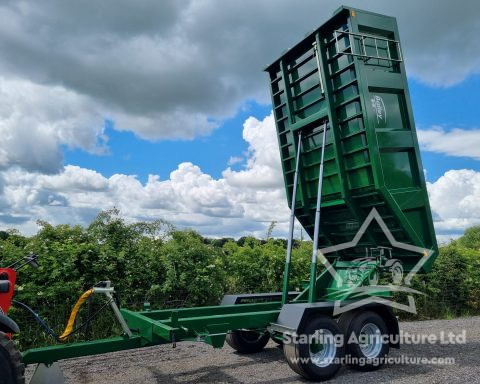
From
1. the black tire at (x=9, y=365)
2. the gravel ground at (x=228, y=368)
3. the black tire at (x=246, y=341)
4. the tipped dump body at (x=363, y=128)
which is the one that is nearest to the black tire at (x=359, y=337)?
the gravel ground at (x=228, y=368)

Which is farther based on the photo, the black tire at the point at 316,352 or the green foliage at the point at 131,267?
the green foliage at the point at 131,267

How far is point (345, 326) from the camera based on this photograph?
6055 millimetres

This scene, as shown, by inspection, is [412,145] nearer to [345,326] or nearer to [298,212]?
[298,212]

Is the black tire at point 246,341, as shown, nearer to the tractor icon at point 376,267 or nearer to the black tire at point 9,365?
the tractor icon at point 376,267

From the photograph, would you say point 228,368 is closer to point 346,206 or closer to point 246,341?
point 246,341

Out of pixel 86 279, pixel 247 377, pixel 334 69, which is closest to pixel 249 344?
pixel 247 377

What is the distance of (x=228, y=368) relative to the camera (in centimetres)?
642

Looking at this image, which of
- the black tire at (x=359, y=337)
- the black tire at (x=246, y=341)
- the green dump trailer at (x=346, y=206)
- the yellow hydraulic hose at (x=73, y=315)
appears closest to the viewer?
the yellow hydraulic hose at (x=73, y=315)

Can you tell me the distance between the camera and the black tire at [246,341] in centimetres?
721

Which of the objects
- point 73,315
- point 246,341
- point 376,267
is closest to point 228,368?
point 246,341

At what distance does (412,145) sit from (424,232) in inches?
50.3

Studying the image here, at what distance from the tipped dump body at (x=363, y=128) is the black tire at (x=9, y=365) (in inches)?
179

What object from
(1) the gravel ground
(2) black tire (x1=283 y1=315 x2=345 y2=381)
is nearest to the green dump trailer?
(2) black tire (x1=283 y1=315 x2=345 y2=381)

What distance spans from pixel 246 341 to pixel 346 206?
259cm
